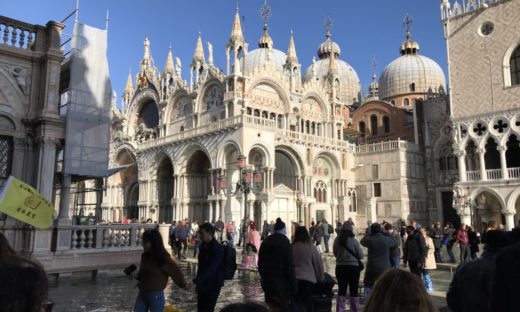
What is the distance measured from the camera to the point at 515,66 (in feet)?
90.3

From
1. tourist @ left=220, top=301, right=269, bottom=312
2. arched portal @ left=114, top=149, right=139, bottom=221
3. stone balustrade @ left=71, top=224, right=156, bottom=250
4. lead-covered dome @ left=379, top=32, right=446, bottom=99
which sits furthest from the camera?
lead-covered dome @ left=379, top=32, right=446, bottom=99

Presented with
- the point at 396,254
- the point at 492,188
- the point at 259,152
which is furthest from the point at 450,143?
the point at 396,254

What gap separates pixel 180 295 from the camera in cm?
1017

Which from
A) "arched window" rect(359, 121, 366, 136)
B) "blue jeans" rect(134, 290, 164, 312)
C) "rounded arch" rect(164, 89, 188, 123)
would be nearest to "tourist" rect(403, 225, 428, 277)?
"blue jeans" rect(134, 290, 164, 312)

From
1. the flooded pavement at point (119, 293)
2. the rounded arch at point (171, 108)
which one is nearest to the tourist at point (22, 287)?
the flooded pavement at point (119, 293)

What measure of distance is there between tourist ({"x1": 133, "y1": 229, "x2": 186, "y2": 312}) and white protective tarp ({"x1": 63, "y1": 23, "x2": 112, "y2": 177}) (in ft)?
31.6

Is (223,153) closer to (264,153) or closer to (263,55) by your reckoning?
(264,153)

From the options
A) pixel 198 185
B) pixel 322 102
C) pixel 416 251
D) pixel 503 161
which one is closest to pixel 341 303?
pixel 416 251

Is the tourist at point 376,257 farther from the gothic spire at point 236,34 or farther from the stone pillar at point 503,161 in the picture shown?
the gothic spire at point 236,34

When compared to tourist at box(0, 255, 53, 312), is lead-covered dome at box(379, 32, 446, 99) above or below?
above

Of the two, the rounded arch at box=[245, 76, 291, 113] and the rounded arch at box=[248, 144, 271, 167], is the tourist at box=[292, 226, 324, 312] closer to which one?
the rounded arch at box=[248, 144, 271, 167]

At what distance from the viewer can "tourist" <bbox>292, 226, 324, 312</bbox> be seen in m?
6.21

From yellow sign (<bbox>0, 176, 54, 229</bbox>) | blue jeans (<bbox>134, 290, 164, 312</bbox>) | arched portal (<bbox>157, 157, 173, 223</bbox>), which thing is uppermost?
arched portal (<bbox>157, 157, 173, 223</bbox>)

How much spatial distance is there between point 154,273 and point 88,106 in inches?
435
